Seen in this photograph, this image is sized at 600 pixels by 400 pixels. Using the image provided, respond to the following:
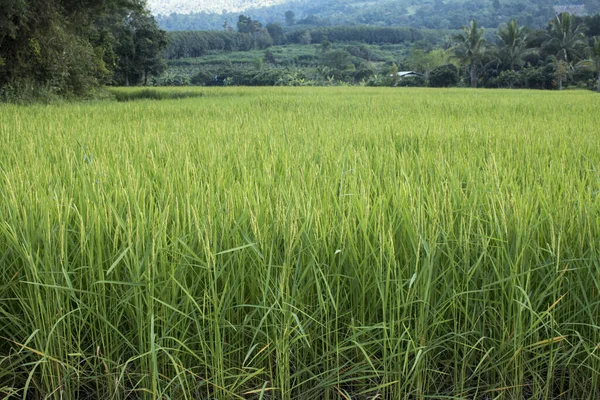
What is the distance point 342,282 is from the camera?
1340 mm

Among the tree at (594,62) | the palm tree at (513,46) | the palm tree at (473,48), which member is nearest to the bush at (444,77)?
the palm tree at (473,48)

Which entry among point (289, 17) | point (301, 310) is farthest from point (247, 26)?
point (301, 310)

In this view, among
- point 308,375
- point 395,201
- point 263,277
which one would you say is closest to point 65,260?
point 263,277

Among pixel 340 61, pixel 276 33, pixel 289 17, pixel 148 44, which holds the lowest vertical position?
pixel 148 44

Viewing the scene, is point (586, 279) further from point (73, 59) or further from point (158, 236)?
point (73, 59)

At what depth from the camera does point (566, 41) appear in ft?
138

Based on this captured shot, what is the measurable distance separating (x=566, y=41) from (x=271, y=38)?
73.5 metres

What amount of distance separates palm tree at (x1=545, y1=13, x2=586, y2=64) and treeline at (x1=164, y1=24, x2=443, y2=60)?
178 ft

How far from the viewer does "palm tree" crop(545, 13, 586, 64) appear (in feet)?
136

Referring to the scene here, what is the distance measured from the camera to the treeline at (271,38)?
8150 cm

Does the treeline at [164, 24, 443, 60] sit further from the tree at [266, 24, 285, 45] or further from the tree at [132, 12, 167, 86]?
the tree at [132, 12, 167, 86]

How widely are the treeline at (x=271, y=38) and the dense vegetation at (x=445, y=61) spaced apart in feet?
0.83

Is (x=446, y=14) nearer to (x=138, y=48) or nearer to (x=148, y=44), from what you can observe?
(x=138, y=48)

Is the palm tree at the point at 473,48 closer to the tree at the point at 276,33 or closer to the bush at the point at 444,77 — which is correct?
the bush at the point at 444,77
